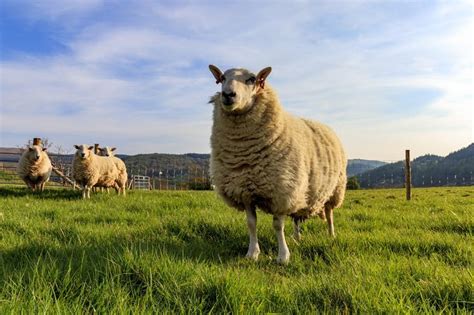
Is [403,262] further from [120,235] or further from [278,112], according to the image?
[120,235]

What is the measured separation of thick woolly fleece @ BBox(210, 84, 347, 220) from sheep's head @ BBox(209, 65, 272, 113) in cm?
11

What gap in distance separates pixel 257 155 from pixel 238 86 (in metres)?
0.82

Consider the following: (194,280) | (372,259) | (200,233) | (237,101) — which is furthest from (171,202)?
(194,280)

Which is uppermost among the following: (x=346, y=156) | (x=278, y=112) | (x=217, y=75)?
(x=217, y=75)

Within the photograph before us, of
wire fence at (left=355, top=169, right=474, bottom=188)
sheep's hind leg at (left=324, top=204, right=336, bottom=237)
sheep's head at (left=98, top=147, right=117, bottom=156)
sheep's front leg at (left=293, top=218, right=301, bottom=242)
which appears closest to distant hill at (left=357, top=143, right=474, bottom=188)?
wire fence at (left=355, top=169, right=474, bottom=188)

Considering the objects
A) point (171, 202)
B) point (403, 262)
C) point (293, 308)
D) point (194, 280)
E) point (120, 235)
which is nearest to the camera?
point (293, 308)

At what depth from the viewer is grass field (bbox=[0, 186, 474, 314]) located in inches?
102

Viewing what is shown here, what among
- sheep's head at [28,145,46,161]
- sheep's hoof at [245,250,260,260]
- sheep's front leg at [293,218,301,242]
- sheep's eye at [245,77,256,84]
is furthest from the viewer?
sheep's head at [28,145,46,161]

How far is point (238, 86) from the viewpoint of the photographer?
4691 mm

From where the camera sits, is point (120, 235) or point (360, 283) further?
point (120, 235)

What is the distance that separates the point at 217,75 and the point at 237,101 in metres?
0.81

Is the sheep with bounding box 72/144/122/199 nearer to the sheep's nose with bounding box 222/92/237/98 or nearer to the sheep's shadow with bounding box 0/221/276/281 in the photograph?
the sheep's shadow with bounding box 0/221/276/281

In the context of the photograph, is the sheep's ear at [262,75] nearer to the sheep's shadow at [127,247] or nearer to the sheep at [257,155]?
the sheep at [257,155]

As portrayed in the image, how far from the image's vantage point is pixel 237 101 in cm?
461
